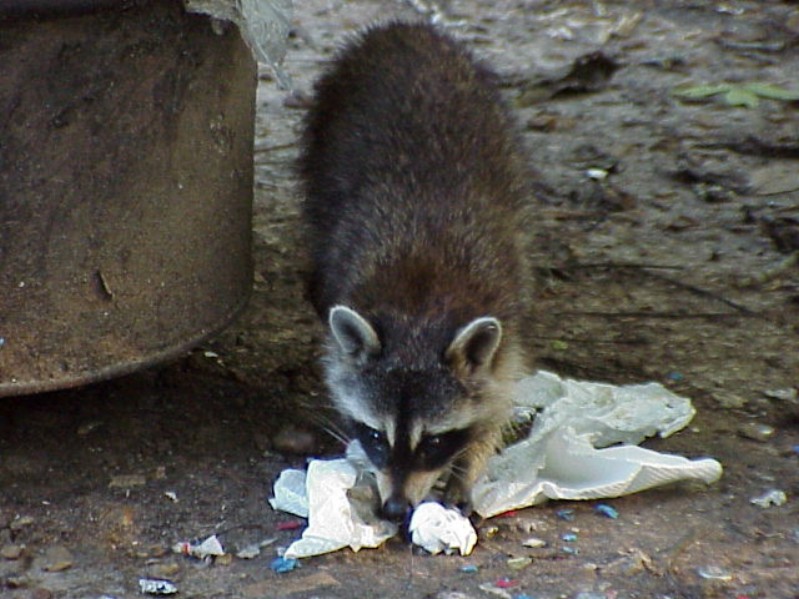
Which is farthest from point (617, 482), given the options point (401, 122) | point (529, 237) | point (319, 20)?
point (319, 20)

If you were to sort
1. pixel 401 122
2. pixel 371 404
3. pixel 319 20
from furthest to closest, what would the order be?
pixel 319 20
pixel 401 122
pixel 371 404

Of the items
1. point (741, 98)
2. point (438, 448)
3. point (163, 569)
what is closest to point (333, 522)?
point (438, 448)

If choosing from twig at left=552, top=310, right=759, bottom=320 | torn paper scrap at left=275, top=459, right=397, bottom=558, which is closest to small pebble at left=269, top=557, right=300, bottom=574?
torn paper scrap at left=275, top=459, right=397, bottom=558

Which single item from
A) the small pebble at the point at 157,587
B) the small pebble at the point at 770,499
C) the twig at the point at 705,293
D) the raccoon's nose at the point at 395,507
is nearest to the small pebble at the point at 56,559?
the small pebble at the point at 157,587

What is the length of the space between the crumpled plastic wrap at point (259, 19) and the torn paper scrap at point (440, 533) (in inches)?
56.6

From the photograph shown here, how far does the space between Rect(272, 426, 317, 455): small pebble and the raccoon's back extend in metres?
0.55

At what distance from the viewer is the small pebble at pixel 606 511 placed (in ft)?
15.6

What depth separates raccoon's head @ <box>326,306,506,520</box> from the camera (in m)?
4.48

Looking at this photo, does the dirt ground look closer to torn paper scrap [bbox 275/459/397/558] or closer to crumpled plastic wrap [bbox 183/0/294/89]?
torn paper scrap [bbox 275/459/397/558]

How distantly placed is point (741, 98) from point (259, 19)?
368cm

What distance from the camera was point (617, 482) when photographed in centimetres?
477

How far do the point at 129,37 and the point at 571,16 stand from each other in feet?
15.0

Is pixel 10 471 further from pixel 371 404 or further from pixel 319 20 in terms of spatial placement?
pixel 319 20

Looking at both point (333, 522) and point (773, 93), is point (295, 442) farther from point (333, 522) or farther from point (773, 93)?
point (773, 93)
